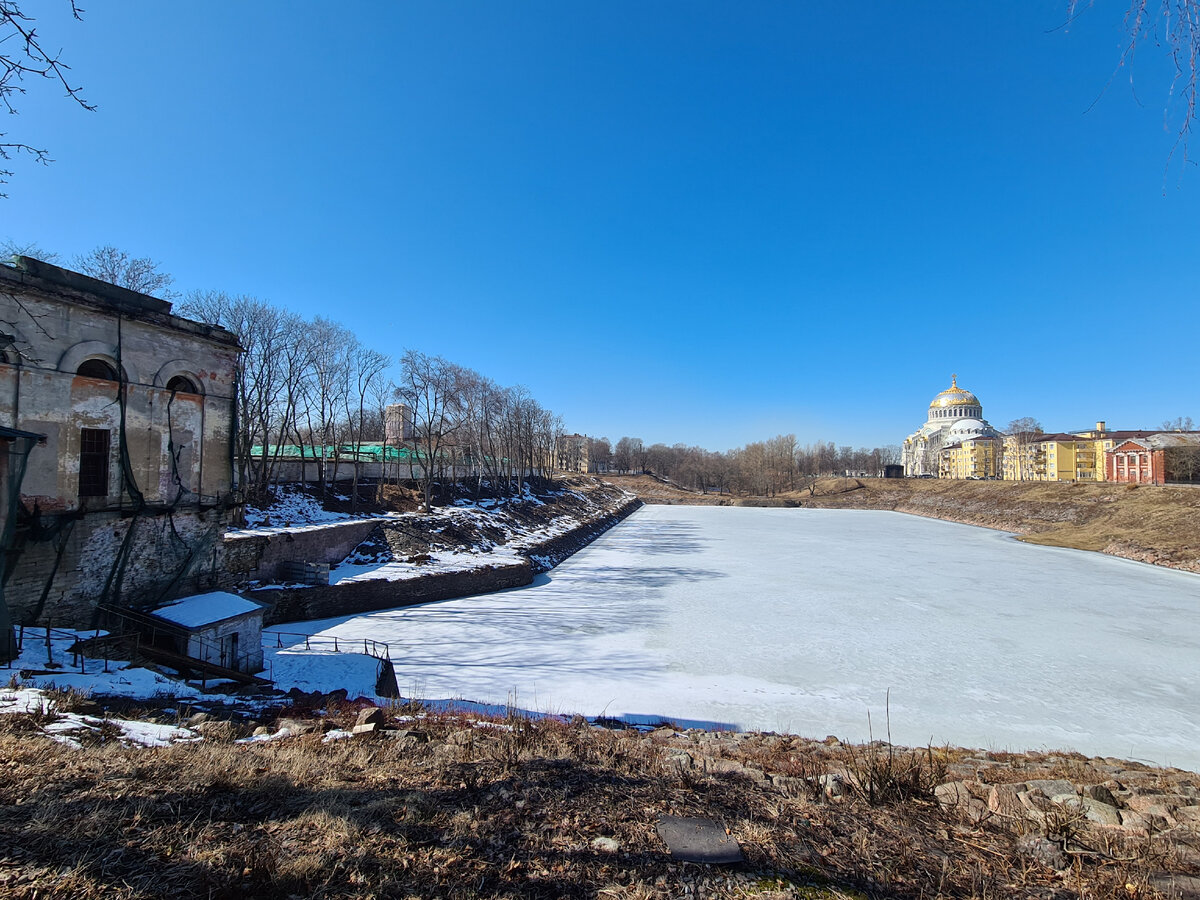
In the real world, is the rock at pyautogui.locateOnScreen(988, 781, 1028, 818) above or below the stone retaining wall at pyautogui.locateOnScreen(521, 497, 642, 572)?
above

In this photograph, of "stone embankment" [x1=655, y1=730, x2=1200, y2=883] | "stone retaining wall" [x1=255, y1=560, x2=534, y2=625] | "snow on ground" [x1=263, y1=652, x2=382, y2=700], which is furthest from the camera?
"stone retaining wall" [x1=255, y1=560, x2=534, y2=625]

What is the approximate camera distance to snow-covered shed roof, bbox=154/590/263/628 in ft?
37.9

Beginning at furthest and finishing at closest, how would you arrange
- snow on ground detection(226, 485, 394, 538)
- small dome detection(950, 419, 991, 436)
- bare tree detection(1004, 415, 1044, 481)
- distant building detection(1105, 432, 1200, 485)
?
small dome detection(950, 419, 991, 436) → bare tree detection(1004, 415, 1044, 481) → distant building detection(1105, 432, 1200, 485) → snow on ground detection(226, 485, 394, 538)

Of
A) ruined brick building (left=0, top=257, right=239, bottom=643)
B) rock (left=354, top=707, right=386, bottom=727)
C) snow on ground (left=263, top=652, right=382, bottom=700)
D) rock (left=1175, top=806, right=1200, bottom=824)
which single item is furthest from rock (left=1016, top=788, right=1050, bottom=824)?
ruined brick building (left=0, top=257, right=239, bottom=643)

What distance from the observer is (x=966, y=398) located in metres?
120

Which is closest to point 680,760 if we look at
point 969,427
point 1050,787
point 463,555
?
point 1050,787

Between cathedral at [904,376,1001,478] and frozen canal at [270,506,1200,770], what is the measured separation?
87.8 m

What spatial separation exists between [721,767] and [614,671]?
847cm

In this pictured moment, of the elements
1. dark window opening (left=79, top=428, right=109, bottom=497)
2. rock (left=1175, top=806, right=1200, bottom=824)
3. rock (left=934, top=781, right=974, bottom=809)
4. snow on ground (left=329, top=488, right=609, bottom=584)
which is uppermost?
dark window opening (left=79, top=428, right=109, bottom=497)

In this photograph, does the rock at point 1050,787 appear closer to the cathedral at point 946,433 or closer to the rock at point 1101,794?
the rock at point 1101,794

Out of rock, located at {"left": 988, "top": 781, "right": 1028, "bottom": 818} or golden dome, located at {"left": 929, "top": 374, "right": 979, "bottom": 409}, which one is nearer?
rock, located at {"left": 988, "top": 781, "right": 1028, "bottom": 818}

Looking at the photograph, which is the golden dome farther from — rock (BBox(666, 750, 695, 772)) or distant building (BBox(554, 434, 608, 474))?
rock (BBox(666, 750, 695, 772))

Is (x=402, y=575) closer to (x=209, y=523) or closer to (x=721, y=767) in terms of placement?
(x=209, y=523)

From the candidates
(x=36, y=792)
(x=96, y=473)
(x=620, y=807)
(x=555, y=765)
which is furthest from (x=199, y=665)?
(x=620, y=807)
